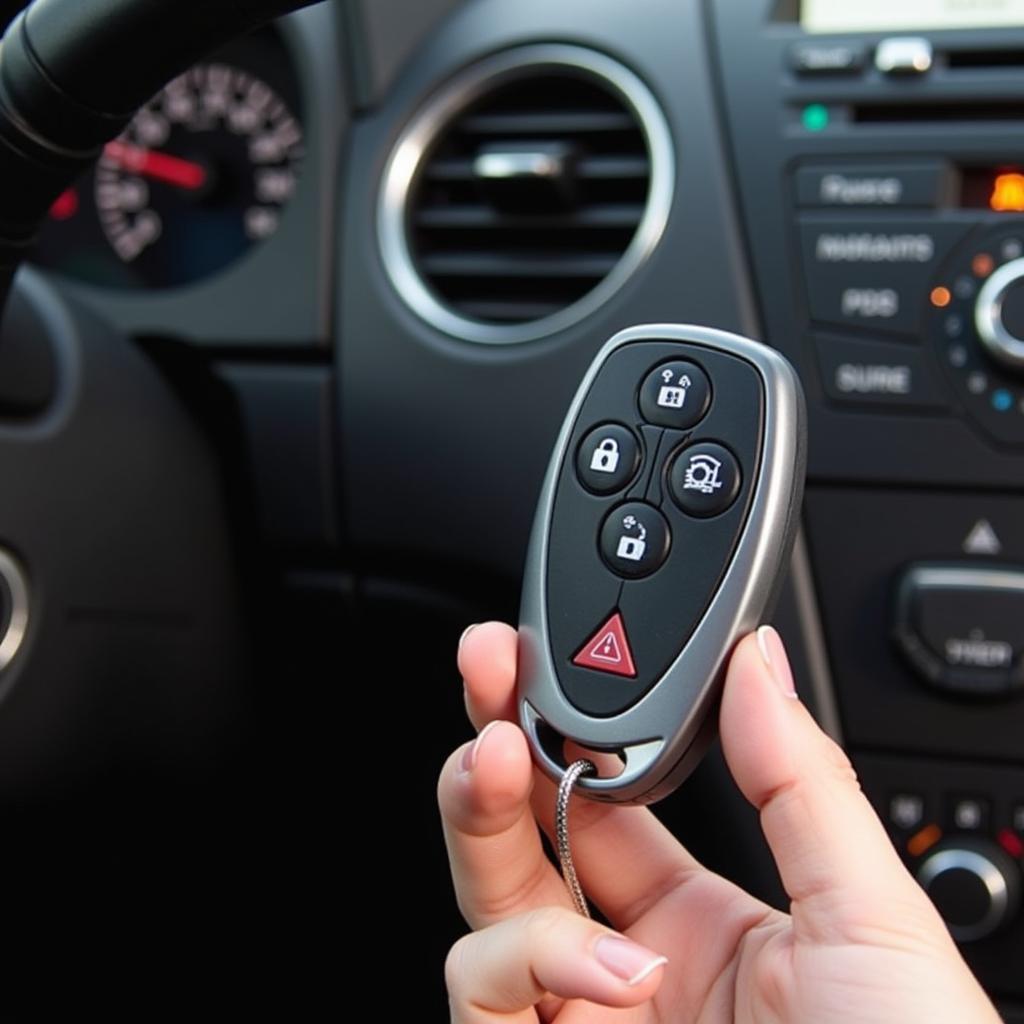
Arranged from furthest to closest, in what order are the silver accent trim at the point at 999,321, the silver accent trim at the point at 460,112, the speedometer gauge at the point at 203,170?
the speedometer gauge at the point at 203,170
the silver accent trim at the point at 460,112
the silver accent trim at the point at 999,321

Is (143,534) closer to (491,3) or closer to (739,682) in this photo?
(491,3)

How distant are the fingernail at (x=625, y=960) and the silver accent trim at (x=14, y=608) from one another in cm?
53

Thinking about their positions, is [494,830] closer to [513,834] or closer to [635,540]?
[513,834]

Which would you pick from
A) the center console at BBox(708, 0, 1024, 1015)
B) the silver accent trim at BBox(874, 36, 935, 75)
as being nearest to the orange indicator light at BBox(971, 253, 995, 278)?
the center console at BBox(708, 0, 1024, 1015)

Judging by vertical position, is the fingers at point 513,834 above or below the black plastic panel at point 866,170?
below

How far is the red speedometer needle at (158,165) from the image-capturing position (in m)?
1.22

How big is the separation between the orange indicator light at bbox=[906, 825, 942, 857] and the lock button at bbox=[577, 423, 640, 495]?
0.47 m

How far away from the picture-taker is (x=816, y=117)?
3.28 ft

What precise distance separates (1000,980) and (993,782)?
141 mm

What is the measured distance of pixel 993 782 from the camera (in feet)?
3.29

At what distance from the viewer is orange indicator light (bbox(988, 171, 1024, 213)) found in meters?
0.96

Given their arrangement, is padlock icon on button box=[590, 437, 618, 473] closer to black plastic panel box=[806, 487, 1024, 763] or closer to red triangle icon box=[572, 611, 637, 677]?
red triangle icon box=[572, 611, 637, 677]

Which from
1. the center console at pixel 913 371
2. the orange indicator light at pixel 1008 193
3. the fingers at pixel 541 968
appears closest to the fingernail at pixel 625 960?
the fingers at pixel 541 968

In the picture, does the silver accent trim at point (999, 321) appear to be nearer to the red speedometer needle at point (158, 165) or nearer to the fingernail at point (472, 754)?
the fingernail at point (472, 754)
